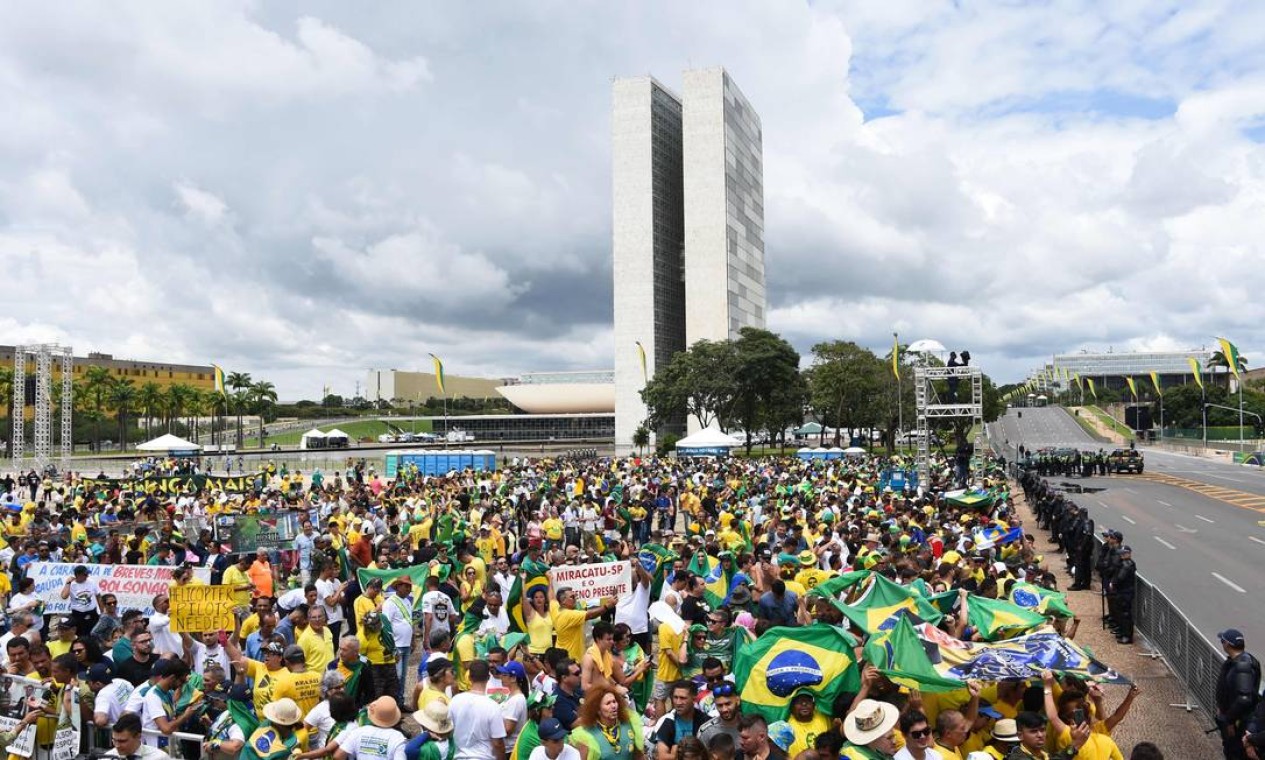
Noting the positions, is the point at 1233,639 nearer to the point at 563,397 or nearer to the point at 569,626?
the point at 569,626

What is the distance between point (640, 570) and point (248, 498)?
19.4 meters

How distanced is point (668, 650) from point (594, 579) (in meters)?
2.96

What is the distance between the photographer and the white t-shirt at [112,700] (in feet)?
24.7

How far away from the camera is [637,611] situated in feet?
36.8

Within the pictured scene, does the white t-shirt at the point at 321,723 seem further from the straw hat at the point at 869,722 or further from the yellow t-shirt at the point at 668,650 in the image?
the straw hat at the point at 869,722

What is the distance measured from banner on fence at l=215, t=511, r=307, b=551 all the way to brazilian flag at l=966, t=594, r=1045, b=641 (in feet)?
42.6

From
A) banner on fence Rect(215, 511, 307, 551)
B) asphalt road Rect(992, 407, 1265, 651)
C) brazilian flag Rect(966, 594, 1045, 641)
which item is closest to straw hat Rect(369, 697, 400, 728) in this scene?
brazilian flag Rect(966, 594, 1045, 641)

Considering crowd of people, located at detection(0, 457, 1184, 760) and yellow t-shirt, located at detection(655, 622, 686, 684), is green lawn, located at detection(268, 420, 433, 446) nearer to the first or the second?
crowd of people, located at detection(0, 457, 1184, 760)

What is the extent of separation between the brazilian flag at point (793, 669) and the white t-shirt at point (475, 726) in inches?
72.9

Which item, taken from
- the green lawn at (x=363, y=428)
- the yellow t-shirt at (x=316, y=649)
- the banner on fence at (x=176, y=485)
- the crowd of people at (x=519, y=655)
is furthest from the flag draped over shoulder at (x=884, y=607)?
the green lawn at (x=363, y=428)

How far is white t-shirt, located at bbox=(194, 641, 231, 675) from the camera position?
9.23 meters

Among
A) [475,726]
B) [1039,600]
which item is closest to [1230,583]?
[1039,600]

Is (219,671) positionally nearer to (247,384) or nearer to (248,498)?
(248,498)

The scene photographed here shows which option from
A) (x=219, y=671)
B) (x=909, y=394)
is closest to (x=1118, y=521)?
(x=219, y=671)
